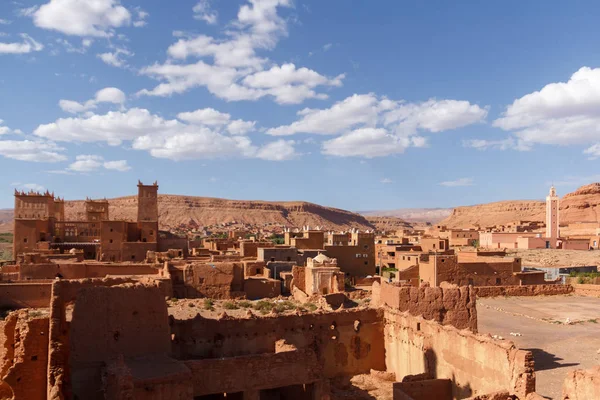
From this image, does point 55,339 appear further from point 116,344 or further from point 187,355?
point 187,355

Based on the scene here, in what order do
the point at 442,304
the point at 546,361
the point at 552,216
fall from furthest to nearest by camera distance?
the point at 552,216 → the point at 546,361 → the point at 442,304

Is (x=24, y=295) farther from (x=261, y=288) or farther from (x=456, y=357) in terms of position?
(x=456, y=357)

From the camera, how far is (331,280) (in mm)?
23422

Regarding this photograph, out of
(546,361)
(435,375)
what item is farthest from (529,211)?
(435,375)

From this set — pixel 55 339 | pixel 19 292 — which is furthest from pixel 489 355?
pixel 19 292

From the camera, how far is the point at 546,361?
49.3ft

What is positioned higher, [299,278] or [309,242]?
[309,242]

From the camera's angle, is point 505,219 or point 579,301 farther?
point 505,219

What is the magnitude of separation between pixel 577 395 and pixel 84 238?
37322 millimetres

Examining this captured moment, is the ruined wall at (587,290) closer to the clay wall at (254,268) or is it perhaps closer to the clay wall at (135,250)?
the clay wall at (254,268)

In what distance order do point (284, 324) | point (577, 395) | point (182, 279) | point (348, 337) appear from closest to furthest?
point (577, 395)
point (284, 324)
point (348, 337)
point (182, 279)

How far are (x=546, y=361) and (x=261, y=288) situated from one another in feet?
38.4

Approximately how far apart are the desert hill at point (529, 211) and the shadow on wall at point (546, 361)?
80.5 metres

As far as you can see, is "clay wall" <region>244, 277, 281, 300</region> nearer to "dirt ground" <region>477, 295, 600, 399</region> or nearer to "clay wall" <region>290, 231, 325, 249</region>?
"dirt ground" <region>477, 295, 600, 399</region>
